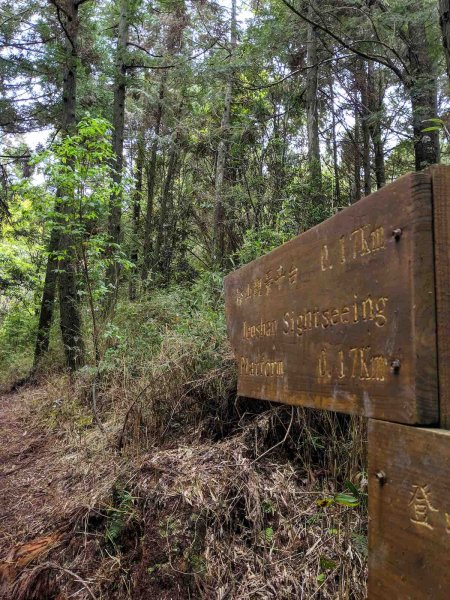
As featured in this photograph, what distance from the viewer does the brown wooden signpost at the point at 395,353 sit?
1.03 m

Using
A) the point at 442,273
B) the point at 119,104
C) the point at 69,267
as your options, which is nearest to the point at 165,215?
the point at 119,104

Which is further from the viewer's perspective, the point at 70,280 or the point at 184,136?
the point at 184,136

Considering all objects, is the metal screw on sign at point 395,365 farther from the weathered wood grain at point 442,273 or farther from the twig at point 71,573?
the twig at point 71,573

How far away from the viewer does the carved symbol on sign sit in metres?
1.00

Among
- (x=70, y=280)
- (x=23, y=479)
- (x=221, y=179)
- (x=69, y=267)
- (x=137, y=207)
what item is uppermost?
(x=137, y=207)

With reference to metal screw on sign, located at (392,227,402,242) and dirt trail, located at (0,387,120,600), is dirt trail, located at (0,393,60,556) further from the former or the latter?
metal screw on sign, located at (392,227,402,242)

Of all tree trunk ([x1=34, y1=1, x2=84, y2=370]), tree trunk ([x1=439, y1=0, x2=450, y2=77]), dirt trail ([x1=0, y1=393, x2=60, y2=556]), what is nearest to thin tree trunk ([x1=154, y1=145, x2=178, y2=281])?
tree trunk ([x1=34, y1=1, x2=84, y2=370])

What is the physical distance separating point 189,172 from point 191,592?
13.0 metres

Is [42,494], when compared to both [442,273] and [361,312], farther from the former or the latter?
[442,273]

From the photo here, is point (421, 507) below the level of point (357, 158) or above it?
below

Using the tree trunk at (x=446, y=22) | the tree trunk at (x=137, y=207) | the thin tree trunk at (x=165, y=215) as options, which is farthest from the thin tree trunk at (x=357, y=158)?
the tree trunk at (x=446, y=22)

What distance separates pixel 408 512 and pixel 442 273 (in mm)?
591

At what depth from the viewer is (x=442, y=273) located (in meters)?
1.08

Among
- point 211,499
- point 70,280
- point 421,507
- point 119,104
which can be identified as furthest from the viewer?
point 119,104
